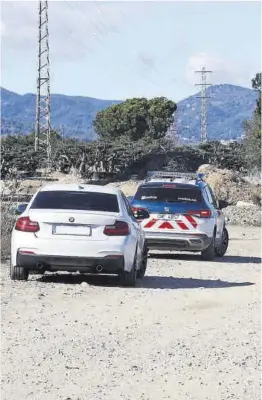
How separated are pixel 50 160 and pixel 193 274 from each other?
4163 cm

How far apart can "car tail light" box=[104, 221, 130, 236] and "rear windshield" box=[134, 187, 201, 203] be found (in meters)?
6.43

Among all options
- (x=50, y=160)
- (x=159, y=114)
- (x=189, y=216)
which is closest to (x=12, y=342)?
(x=189, y=216)

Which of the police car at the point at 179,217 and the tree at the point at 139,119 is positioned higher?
the tree at the point at 139,119

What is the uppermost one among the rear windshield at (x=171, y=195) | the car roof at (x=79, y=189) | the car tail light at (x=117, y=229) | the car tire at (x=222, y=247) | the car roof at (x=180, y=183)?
the car roof at (x=79, y=189)

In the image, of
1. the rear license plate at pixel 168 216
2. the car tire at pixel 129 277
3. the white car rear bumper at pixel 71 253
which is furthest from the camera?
the rear license plate at pixel 168 216

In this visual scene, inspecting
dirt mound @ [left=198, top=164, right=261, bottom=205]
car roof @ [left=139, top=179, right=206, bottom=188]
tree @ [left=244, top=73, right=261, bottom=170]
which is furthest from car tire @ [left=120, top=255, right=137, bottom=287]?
tree @ [left=244, top=73, right=261, bottom=170]

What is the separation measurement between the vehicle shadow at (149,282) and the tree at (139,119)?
269 ft

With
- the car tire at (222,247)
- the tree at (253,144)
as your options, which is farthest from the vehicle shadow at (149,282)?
the tree at (253,144)

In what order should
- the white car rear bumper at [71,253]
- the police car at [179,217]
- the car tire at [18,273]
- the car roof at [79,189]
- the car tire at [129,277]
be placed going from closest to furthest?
the white car rear bumper at [71,253], the car tire at [129,277], the car tire at [18,273], the car roof at [79,189], the police car at [179,217]

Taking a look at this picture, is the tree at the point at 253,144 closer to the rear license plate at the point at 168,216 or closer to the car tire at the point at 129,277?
the rear license plate at the point at 168,216

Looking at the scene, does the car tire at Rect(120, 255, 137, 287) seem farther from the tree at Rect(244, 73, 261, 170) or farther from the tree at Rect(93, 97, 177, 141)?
the tree at Rect(93, 97, 177, 141)

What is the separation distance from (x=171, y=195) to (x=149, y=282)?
17.9 ft

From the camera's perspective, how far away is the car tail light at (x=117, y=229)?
1385 centimetres

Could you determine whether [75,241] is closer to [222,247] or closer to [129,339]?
[129,339]
